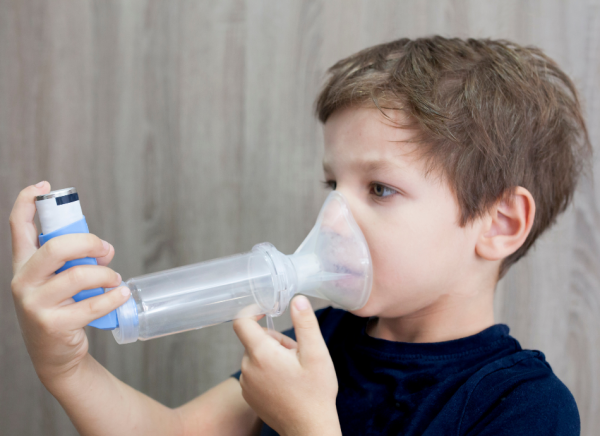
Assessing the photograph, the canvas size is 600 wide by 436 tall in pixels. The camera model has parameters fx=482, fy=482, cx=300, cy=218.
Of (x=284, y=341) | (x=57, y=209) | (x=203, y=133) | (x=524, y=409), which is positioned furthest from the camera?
(x=203, y=133)

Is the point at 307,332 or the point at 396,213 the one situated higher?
the point at 396,213

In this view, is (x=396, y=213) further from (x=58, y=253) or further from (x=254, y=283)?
(x=58, y=253)

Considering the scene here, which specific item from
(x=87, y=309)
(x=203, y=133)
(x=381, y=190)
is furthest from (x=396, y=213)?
(x=203, y=133)

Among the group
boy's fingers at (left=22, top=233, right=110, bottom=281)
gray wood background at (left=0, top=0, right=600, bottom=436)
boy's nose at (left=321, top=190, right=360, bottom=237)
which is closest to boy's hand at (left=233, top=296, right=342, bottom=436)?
boy's nose at (left=321, top=190, right=360, bottom=237)

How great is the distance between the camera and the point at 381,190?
708mm

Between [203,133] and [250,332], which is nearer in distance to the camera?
[250,332]

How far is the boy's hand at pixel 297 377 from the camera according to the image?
2.07 ft

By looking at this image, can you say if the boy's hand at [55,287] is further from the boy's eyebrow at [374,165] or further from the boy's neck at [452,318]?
the boy's neck at [452,318]

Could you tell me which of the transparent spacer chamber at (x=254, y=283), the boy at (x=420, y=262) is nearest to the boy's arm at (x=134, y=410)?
the boy at (x=420, y=262)

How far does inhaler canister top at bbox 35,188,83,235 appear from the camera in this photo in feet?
1.65

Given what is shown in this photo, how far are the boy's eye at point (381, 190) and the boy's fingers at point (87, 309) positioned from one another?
38 centimetres

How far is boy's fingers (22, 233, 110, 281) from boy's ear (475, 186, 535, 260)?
55cm

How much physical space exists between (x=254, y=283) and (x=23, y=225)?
0.29 meters

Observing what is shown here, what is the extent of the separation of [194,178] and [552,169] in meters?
0.73
